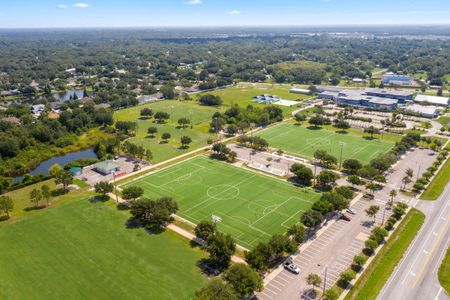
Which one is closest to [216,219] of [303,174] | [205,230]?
[205,230]

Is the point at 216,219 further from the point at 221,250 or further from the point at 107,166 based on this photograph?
the point at 107,166

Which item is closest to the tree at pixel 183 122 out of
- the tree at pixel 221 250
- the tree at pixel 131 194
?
the tree at pixel 131 194

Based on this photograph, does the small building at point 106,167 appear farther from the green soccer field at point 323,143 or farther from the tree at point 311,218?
the tree at point 311,218

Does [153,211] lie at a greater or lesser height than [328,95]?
lesser

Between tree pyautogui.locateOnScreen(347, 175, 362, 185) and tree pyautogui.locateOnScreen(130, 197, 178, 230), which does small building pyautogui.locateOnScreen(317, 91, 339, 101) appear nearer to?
tree pyautogui.locateOnScreen(347, 175, 362, 185)

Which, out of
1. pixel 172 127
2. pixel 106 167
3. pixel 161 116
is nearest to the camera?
pixel 106 167

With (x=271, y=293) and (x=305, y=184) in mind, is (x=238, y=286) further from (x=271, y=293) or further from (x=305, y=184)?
(x=305, y=184)

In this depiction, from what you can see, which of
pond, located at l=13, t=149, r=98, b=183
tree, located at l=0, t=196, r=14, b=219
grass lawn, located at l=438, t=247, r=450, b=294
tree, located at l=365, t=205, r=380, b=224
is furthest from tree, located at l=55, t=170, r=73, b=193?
grass lawn, located at l=438, t=247, r=450, b=294

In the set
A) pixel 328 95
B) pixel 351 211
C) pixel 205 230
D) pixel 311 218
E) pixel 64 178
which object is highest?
pixel 328 95
